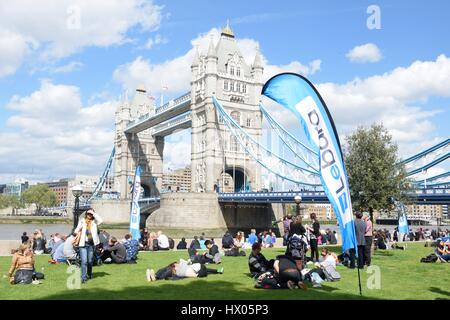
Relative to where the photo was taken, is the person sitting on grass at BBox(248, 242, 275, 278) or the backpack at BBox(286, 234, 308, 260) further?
the person sitting on grass at BBox(248, 242, 275, 278)

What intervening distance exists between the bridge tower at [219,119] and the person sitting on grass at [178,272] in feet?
161

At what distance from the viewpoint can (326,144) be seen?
821cm

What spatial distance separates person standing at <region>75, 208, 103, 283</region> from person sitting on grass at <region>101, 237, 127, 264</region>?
276 centimetres

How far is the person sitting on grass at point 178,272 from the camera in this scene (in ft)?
33.1

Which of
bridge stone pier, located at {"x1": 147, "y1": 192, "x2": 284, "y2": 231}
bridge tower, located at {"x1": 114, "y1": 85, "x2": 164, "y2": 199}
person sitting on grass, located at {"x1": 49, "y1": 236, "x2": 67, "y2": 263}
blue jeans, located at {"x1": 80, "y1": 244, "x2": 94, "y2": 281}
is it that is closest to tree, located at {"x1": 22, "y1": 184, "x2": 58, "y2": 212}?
bridge tower, located at {"x1": 114, "y1": 85, "x2": 164, "y2": 199}

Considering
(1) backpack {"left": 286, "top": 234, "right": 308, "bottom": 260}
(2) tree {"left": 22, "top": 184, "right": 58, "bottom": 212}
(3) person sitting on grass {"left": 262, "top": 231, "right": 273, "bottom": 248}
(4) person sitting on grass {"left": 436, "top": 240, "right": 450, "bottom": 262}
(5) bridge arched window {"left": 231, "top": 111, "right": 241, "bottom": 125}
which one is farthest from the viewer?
(2) tree {"left": 22, "top": 184, "right": 58, "bottom": 212}

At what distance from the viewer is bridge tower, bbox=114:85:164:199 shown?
9046 centimetres

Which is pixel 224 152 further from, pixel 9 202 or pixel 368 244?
pixel 9 202

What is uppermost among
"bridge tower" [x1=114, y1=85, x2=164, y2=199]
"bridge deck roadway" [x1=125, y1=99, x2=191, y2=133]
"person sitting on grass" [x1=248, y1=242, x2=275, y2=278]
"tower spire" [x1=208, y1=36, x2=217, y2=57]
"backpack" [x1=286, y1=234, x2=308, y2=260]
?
"tower spire" [x1=208, y1=36, x2=217, y2=57]

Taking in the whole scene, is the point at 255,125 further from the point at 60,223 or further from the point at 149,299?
the point at 149,299

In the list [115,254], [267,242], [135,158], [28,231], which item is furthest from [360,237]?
[135,158]

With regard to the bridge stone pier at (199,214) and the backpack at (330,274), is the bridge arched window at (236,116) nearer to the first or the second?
the bridge stone pier at (199,214)

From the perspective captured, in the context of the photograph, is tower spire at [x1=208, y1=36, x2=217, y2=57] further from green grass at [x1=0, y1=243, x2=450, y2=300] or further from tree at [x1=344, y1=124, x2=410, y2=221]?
green grass at [x1=0, y1=243, x2=450, y2=300]

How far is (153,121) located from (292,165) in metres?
32.7
